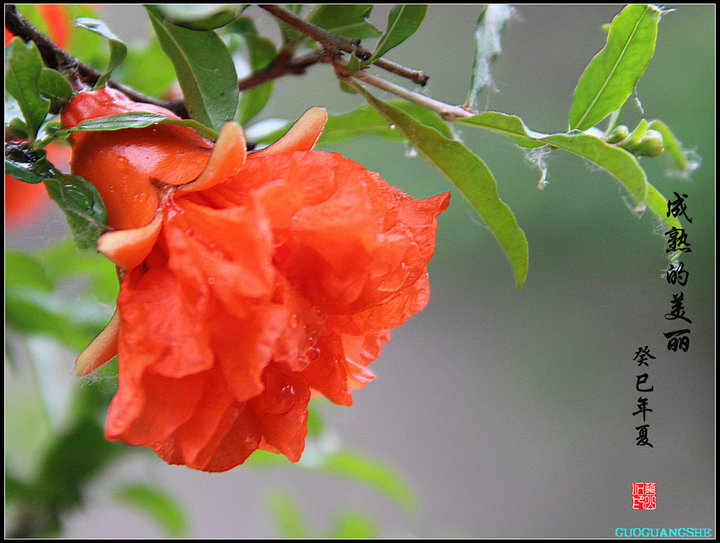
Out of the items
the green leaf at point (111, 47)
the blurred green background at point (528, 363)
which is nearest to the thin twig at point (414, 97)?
the green leaf at point (111, 47)

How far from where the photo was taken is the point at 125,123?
0.29 meters

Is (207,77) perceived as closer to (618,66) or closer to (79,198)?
(79,198)

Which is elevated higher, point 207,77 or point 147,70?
point 147,70

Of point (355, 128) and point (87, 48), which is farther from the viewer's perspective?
point (87, 48)

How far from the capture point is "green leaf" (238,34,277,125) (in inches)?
17.4

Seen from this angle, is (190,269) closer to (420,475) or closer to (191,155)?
(191,155)

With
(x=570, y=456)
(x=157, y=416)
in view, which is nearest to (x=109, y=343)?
(x=157, y=416)

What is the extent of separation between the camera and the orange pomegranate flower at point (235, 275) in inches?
9.9

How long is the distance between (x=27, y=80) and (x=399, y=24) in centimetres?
17

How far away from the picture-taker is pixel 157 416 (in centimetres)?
26

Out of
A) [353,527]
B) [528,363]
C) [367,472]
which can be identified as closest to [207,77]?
[367,472]

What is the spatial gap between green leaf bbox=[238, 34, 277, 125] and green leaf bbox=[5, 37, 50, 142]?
0.58 ft

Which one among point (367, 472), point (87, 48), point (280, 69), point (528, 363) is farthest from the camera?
point (528, 363)

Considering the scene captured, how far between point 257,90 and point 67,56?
17cm
